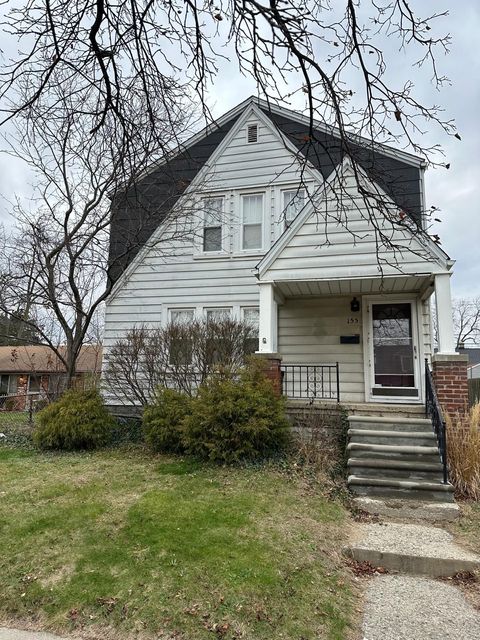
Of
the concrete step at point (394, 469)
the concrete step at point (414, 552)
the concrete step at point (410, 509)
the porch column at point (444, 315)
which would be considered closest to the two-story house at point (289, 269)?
the porch column at point (444, 315)

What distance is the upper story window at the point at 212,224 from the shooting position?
10773 millimetres

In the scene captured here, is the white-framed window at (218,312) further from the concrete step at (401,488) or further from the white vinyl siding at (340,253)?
the concrete step at (401,488)

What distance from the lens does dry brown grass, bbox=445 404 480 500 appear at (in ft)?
19.2

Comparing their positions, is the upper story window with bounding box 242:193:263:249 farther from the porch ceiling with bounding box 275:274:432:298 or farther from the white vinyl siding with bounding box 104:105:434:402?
the porch ceiling with bounding box 275:274:432:298

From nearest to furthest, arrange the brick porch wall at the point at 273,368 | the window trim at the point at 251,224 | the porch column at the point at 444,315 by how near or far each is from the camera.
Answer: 1. the porch column at the point at 444,315
2. the brick porch wall at the point at 273,368
3. the window trim at the point at 251,224

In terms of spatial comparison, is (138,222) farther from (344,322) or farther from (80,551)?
(80,551)

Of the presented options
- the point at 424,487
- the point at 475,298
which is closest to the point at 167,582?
the point at 424,487

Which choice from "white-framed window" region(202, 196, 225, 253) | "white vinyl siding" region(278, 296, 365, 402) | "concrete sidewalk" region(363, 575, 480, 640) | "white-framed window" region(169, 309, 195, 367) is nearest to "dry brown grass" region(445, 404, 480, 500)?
"concrete sidewalk" region(363, 575, 480, 640)

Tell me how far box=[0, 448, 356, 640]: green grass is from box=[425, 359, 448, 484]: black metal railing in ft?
5.37

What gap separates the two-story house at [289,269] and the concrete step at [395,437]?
3.5 inches

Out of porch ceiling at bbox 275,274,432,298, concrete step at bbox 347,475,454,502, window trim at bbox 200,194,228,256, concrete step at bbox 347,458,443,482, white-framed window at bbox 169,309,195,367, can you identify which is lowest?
concrete step at bbox 347,475,454,502

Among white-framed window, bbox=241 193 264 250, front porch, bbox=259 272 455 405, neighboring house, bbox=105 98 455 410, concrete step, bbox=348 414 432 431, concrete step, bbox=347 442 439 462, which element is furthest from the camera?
white-framed window, bbox=241 193 264 250

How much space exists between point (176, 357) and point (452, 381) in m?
4.86

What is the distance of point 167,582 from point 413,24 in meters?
4.51
